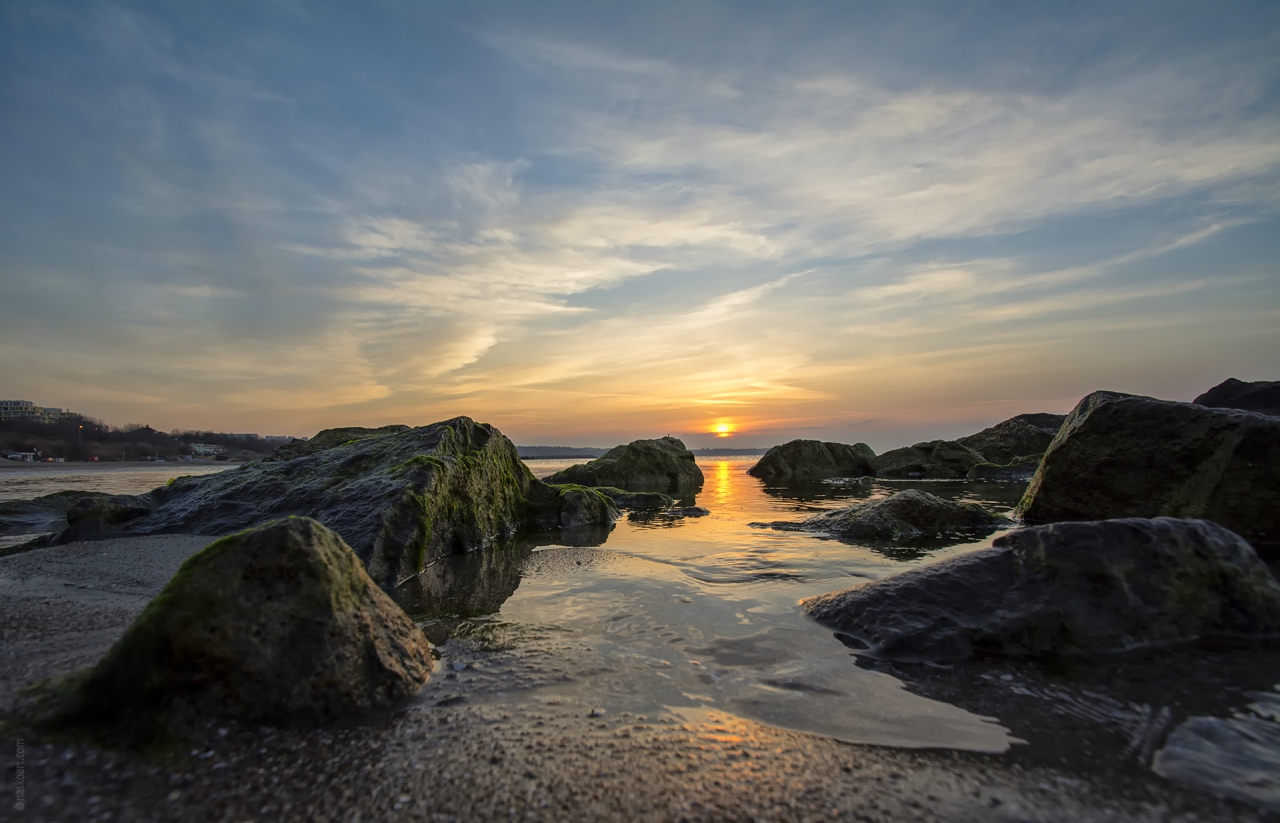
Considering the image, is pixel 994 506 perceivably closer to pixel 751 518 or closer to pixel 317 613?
pixel 751 518

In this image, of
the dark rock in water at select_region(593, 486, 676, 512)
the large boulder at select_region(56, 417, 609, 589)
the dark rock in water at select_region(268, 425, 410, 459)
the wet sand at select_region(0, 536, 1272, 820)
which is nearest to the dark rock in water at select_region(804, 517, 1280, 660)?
the wet sand at select_region(0, 536, 1272, 820)

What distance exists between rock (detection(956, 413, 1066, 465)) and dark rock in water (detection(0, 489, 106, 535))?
3814 cm

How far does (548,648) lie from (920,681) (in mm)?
2532

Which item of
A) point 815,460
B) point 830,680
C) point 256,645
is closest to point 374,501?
point 256,645

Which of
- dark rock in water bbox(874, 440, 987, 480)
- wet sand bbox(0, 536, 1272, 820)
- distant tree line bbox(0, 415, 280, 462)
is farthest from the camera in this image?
distant tree line bbox(0, 415, 280, 462)

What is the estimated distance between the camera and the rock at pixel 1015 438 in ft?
105

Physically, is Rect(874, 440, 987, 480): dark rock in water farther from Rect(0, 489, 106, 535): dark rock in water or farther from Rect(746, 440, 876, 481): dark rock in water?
Rect(0, 489, 106, 535): dark rock in water

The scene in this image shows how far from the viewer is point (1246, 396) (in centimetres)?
1644

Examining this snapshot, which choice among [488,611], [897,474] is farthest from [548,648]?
[897,474]

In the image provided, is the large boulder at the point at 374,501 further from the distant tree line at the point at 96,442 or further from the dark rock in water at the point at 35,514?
the distant tree line at the point at 96,442

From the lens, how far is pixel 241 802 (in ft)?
7.17

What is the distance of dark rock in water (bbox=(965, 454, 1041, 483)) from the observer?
993 inches

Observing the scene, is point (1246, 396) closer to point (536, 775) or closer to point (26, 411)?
point (536, 775)

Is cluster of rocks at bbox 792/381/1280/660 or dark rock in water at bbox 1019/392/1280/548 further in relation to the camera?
dark rock in water at bbox 1019/392/1280/548
